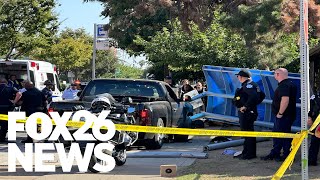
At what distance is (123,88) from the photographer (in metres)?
14.1

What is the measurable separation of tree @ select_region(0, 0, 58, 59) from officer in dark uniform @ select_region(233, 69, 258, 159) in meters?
28.1

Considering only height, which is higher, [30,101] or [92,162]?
[30,101]

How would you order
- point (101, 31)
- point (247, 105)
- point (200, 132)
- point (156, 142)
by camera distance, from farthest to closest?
1. point (101, 31)
2. point (156, 142)
3. point (247, 105)
4. point (200, 132)

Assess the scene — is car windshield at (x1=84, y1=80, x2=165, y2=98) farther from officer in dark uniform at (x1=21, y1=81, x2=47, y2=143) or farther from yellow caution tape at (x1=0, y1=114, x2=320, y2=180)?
yellow caution tape at (x1=0, y1=114, x2=320, y2=180)

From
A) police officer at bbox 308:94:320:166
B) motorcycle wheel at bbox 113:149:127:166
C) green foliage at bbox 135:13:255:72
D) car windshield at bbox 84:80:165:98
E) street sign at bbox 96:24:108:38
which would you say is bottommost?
motorcycle wheel at bbox 113:149:127:166

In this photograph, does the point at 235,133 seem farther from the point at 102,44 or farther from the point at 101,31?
the point at 101,31

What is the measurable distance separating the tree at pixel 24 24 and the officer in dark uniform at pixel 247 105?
28.1 m

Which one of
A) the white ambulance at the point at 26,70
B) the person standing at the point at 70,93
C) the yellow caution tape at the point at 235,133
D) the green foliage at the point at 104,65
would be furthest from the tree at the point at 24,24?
the green foliage at the point at 104,65

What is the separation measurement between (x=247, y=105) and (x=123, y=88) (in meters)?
3.88

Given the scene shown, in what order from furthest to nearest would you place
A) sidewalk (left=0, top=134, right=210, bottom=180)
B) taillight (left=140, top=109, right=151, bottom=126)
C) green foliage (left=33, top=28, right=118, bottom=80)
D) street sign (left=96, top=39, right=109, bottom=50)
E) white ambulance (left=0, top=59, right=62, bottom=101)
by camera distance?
green foliage (left=33, top=28, right=118, bottom=80)
street sign (left=96, top=39, right=109, bottom=50)
white ambulance (left=0, top=59, right=62, bottom=101)
taillight (left=140, top=109, right=151, bottom=126)
sidewalk (left=0, top=134, right=210, bottom=180)

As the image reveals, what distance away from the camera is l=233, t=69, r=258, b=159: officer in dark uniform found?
36.4 ft

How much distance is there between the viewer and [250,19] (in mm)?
16469

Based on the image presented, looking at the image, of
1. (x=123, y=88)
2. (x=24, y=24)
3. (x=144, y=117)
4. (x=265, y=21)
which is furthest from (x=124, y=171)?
(x=24, y=24)

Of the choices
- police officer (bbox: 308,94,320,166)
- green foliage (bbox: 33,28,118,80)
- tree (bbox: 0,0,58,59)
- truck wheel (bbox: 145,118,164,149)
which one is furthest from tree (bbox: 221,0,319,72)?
green foliage (bbox: 33,28,118,80)
